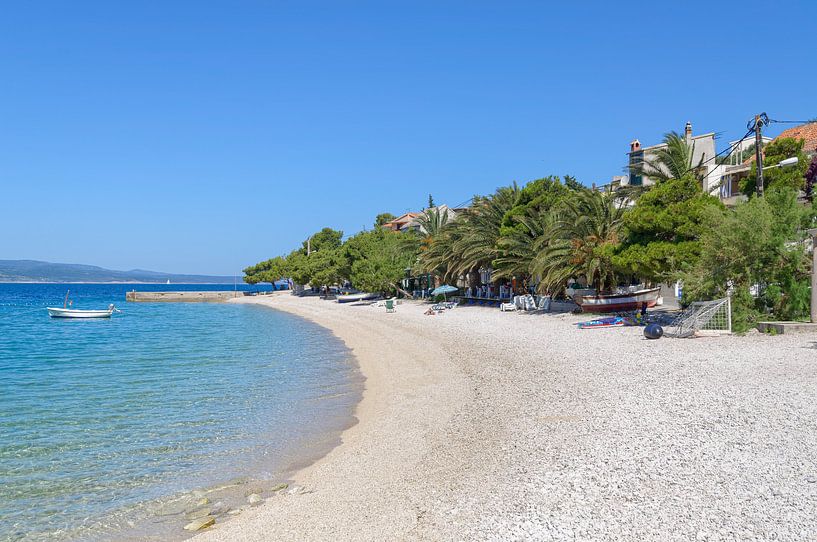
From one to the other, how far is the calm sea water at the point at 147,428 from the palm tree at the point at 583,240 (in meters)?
10.7

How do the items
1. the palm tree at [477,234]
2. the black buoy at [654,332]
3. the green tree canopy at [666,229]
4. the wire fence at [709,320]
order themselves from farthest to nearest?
1. the palm tree at [477,234]
2. the green tree canopy at [666,229]
3. the black buoy at [654,332]
4. the wire fence at [709,320]

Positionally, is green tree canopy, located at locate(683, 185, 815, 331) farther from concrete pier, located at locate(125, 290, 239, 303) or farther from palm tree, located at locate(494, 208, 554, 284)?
concrete pier, located at locate(125, 290, 239, 303)

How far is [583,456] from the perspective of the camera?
294 inches

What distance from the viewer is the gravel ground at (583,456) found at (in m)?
5.63

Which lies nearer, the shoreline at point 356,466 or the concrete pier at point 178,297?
the shoreline at point 356,466

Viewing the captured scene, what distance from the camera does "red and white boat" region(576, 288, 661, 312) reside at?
26.5 m

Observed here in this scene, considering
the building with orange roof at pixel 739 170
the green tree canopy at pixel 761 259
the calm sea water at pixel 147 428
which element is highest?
the building with orange roof at pixel 739 170

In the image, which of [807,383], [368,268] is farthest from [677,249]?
[368,268]

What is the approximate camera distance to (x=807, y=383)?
10383 millimetres

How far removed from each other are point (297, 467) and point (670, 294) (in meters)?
29.1

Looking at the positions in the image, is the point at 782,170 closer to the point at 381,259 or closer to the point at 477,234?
the point at 477,234

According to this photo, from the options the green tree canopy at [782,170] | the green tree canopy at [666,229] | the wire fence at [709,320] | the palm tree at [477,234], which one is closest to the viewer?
the wire fence at [709,320]

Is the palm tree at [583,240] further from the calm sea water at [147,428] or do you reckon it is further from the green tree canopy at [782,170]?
the calm sea water at [147,428]

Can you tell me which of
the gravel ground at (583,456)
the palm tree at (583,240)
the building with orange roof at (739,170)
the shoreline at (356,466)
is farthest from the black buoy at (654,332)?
the building with orange roof at (739,170)
